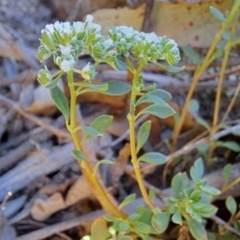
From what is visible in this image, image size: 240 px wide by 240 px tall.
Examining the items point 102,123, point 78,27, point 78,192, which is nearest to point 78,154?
point 102,123

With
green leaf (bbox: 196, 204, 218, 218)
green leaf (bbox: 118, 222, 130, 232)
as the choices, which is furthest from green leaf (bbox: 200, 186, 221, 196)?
green leaf (bbox: 118, 222, 130, 232)

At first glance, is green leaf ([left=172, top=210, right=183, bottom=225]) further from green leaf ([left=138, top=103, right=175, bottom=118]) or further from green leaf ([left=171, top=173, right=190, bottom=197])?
green leaf ([left=138, top=103, right=175, bottom=118])

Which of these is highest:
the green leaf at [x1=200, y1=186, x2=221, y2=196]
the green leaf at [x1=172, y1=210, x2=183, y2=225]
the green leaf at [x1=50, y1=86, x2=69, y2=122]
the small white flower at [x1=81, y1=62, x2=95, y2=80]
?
the small white flower at [x1=81, y1=62, x2=95, y2=80]

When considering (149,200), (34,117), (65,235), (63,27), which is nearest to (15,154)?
(34,117)

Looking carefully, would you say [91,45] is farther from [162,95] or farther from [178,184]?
[178,184]

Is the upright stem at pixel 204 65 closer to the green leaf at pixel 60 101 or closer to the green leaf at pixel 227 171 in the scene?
the green leaf at pixel 227 171

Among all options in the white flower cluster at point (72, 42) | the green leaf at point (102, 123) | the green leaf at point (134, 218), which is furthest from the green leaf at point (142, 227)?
the white flower cluster at point (72, 42)
